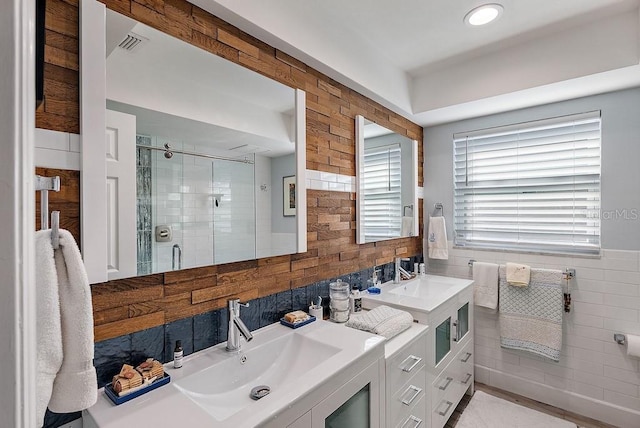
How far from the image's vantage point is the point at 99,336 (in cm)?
102

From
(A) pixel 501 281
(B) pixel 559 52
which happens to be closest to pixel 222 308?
(A) pixel 501 281

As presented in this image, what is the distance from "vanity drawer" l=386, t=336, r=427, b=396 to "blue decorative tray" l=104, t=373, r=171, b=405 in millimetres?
897

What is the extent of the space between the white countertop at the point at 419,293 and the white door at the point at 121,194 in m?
1.40

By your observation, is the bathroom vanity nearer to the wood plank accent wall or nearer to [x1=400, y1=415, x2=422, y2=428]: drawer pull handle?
[x1=400, y1=415, x2=422, y2=428]: drawer pull handle

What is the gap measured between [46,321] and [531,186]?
2859mm

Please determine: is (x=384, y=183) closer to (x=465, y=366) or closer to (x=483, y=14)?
(x=483, y=14)

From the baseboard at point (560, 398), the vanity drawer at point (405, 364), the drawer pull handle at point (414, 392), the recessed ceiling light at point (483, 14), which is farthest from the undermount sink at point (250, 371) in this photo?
the baseboard at point (560, 398)

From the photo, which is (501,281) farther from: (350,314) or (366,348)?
(366,348)

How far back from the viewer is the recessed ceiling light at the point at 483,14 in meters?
1.72

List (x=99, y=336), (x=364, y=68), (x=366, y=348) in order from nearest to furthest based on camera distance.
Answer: (x=99, y=336) → (x=366, y=348) → (x=364, y=68)

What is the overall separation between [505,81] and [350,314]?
1.85 m

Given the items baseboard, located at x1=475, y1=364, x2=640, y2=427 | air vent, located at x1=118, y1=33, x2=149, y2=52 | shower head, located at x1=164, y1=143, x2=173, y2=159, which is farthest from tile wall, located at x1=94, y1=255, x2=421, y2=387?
baseboard, located at x1=475, y1=364, x2=640, y2=427

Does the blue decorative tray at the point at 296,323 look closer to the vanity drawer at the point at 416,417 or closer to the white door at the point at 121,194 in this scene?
the vanity drawer at the point at 416,417

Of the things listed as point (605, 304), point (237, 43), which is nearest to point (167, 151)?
point (237, 43)
